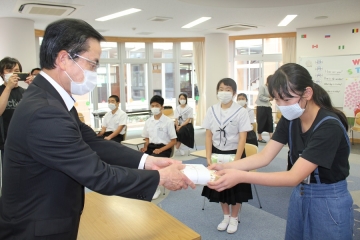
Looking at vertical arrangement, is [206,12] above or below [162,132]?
above

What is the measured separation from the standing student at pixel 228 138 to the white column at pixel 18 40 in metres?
4.49

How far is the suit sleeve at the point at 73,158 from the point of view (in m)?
1.09

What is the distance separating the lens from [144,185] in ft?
4.34

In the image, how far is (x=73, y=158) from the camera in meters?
1.14

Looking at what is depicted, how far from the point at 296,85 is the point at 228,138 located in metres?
1.64

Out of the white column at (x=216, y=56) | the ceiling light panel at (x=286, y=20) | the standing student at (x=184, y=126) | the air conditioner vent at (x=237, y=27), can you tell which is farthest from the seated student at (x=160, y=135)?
the white column at (x=216, y=56)

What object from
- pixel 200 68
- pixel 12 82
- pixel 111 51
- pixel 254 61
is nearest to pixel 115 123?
pixel 12 82

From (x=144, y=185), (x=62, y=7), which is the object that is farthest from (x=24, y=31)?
(x=144, y=185)

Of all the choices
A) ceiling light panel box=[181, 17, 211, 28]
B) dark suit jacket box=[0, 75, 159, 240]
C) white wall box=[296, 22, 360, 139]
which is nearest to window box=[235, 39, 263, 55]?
white wall box=[296, 22, 360, 139]

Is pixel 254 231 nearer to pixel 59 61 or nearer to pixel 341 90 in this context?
pixel 59 61

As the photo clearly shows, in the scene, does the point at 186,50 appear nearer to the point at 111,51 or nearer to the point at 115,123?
the point at 111,51

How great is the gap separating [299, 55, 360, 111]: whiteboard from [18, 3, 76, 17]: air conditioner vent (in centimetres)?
572

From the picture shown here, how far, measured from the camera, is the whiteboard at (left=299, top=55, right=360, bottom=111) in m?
7.25

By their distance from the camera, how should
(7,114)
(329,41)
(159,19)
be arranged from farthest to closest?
(329,41) < (159,19) < (7,114)
